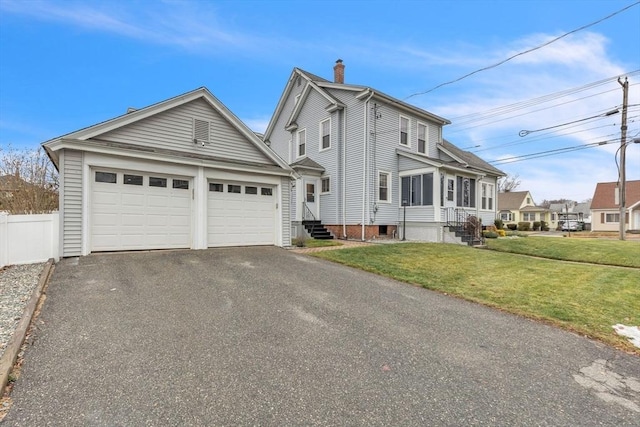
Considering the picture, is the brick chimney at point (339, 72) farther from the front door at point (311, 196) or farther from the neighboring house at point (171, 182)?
the neighboring house at point (171, 182)

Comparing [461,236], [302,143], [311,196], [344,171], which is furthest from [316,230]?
[461,236]

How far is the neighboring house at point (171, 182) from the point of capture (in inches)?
347

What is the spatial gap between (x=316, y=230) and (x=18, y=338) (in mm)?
13207

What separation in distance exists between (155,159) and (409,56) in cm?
1130

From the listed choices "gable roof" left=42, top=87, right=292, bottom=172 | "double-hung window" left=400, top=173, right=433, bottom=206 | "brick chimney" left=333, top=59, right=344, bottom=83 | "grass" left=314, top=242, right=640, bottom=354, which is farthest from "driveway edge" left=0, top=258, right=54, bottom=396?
"brick chimney" left=333, top=59, right=344, bottom=83

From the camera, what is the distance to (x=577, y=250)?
14.5 m

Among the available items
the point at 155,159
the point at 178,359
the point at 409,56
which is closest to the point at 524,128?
the point at 409,56

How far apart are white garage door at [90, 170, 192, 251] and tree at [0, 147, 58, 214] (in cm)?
519

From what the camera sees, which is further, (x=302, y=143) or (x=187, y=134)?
(x=302, y=143)

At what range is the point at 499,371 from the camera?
11.9 feet

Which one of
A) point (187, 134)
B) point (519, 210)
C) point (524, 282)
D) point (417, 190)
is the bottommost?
point (524, 282)

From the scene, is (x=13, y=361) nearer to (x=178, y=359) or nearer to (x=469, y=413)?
(x=178, y=359)

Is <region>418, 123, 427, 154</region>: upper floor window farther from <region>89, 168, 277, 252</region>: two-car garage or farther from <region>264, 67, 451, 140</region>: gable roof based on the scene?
<region>89, 168, 277, 252</region>: two-car garage

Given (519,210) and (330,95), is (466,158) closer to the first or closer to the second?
(330,95)
